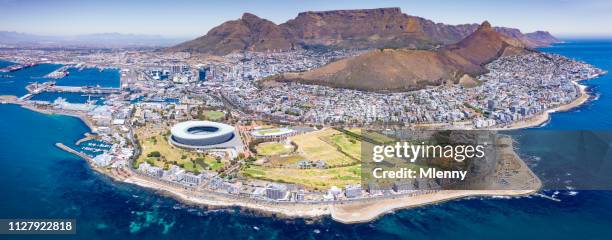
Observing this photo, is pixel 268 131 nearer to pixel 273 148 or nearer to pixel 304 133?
pixel 304 133

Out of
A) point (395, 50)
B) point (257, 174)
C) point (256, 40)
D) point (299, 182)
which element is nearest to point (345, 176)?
point (299, 182)

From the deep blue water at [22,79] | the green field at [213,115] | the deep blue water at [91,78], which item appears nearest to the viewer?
the green field at [213,115]

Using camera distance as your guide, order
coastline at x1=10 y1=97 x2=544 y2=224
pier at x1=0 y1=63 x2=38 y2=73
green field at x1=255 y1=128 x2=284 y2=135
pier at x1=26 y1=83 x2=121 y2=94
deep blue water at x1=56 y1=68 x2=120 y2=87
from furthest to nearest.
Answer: pier at x1=0 y1=63 x2=38 y2=73 → deep blue water at x1=56 y1=68 x2=120 y2=87 → pier at x1=26 y1=83 x2=121 y2=94 → green field at x1=255 y1=128 x2=284 y2=135 → coastline at x1=10 y1=97 x2=544 y2=224

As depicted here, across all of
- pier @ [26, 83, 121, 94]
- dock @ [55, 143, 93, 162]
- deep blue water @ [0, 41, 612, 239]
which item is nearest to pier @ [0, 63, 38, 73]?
pier @ [26, 83, 121, 94]

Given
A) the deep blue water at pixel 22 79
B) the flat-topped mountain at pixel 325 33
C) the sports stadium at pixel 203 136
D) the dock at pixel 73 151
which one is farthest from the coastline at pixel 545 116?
the deep blue water at pixel 22 79

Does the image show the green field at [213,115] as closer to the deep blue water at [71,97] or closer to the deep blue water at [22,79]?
the deep blue water at [71,97]

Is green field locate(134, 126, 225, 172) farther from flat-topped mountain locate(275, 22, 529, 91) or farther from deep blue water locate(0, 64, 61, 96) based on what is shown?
deep blue water locate(0, 64, 61, 96)
